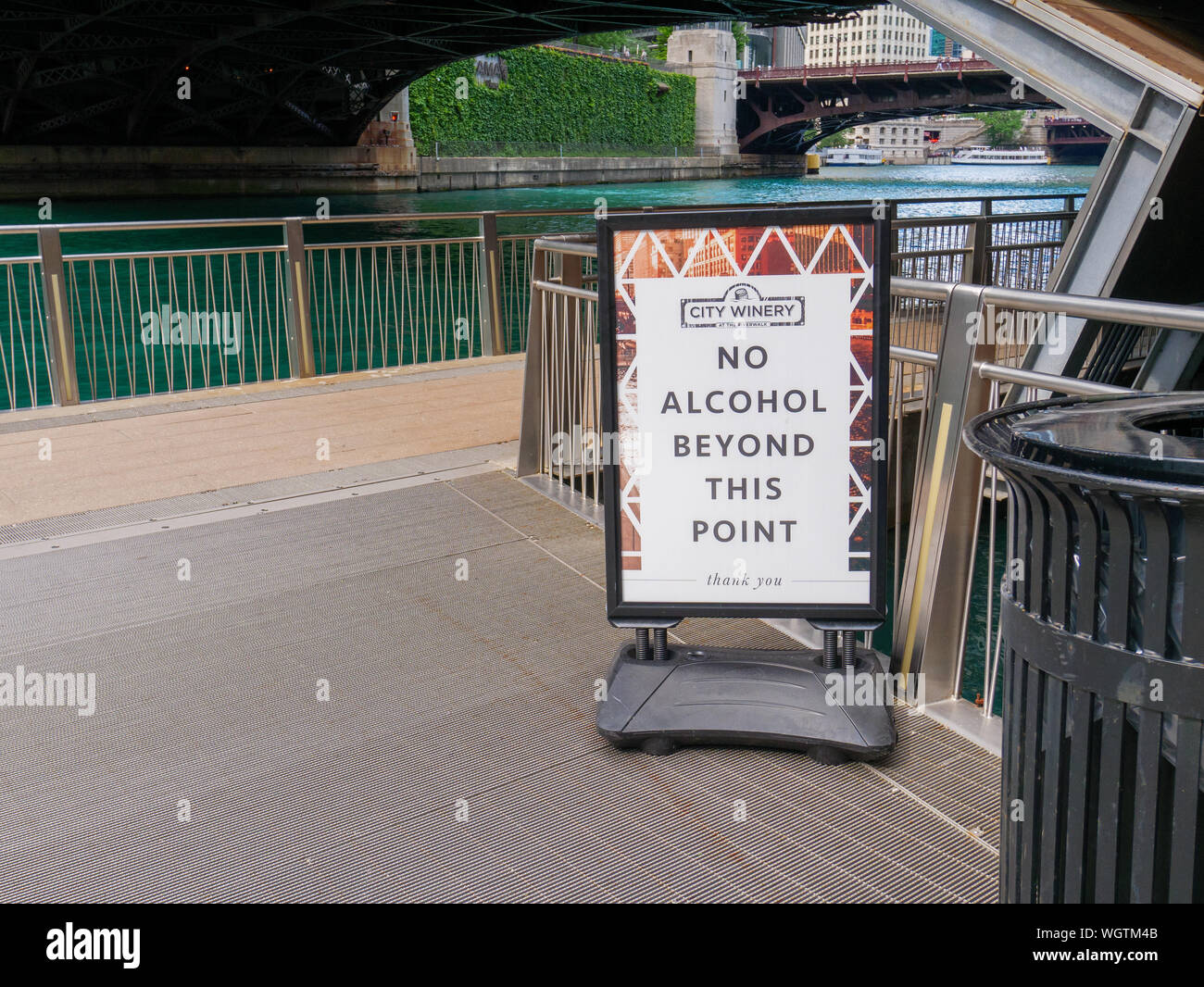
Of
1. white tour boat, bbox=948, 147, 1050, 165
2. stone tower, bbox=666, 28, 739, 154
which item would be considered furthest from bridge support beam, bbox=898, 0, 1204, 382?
white tour boat, bbox=948, 147, 1050, 165

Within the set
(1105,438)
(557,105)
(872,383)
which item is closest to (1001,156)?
(557,105)

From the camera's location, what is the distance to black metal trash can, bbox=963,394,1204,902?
1827 millimetres

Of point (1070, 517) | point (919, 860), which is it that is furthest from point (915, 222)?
point (1070, 517)

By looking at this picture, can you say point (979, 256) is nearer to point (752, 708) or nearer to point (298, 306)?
point (298, 306)

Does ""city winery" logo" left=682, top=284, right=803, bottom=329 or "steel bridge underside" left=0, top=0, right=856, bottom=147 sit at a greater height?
"steel bridge underside" left=0, top=0, right=856, bottom=147

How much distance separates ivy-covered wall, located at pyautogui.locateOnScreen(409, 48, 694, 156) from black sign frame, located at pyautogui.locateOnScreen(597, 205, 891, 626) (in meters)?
63.3

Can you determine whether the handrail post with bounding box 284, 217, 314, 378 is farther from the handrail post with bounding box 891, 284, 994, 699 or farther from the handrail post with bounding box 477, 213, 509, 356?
the handrail post with bounding box 891, 284, 994, 699

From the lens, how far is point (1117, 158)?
31.0 ft

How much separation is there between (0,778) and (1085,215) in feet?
28.8

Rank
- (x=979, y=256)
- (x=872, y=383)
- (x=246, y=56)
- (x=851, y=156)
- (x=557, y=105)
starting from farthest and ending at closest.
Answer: (x=851, y=156)
(x=557, y=105)
(x=246, y=56)
(x=979, y=256)
(x=872, y=383)

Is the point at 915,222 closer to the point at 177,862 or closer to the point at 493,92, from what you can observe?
the point at 177,862

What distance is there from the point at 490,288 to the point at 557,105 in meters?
71.2

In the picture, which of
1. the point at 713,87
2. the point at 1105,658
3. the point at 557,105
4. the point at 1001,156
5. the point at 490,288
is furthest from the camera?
the point at 1001,156

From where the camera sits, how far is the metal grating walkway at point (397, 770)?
316 centimetres
